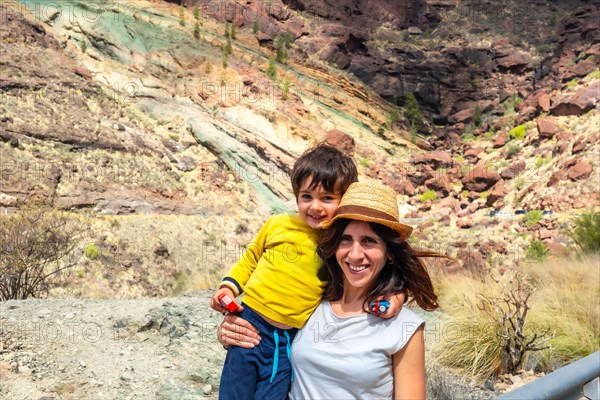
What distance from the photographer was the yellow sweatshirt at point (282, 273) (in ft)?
6.97

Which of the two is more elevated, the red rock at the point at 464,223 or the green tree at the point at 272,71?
the green tree at the point at 272,71

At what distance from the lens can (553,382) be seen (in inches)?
62.9

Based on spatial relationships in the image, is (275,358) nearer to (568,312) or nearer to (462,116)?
(568,312)

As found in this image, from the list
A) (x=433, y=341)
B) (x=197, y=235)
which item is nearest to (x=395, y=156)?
(x=197, y=235)

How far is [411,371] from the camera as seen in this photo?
1674mm

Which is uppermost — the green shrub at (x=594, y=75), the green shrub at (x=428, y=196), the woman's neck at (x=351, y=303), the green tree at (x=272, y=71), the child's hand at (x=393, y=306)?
the green shrub at (x=594, y=75)

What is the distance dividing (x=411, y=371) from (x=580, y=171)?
23.2 m

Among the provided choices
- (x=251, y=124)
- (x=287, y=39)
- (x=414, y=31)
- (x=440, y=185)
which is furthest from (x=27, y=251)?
(x=414, y=31)

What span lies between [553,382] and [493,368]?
11.1ft

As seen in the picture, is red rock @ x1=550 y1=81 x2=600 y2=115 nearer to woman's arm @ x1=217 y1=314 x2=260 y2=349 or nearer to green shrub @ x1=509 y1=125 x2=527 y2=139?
green shrub @ x1=509 y1=125 x2=527 y2=139

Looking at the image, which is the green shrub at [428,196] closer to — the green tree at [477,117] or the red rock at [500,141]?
the red rock at [500,141]

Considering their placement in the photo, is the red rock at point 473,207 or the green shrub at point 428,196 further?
the green shrub at point 428,196

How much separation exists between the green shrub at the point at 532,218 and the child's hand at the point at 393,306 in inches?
759

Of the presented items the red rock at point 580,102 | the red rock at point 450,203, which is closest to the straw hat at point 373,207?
the red rock at point 450,203
